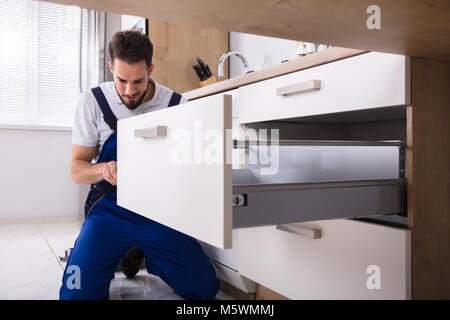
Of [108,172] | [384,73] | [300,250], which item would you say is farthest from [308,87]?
[108,172]

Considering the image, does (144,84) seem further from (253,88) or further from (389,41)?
(389,41)

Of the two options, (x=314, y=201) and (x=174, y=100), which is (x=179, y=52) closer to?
(x=174, y=100)

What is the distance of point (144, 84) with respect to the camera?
1.50 meters

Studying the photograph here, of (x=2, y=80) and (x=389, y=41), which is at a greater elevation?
(x=2, y=80)

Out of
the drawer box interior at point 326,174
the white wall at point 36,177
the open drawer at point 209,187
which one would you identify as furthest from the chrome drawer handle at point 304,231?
the white wall at point 36,177

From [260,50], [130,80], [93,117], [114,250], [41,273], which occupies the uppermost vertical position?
[260,50]

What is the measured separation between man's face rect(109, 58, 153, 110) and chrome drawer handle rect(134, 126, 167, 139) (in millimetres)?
668

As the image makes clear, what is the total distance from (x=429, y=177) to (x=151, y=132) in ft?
1.84

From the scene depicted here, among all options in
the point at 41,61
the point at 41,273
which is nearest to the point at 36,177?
the point at 41,61

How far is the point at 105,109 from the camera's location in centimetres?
148

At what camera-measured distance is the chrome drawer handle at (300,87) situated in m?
0.98

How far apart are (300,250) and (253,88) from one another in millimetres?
487

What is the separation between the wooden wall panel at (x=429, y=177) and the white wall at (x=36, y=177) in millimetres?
2712

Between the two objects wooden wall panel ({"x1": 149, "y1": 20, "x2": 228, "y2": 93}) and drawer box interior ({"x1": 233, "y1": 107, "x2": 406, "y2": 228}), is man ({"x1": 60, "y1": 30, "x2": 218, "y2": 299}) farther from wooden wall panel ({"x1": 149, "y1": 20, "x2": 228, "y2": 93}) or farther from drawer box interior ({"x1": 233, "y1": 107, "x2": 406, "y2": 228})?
wooden wall panel ({"x1": 149, "y1": 20, "x2": 228, "y2": 93})
